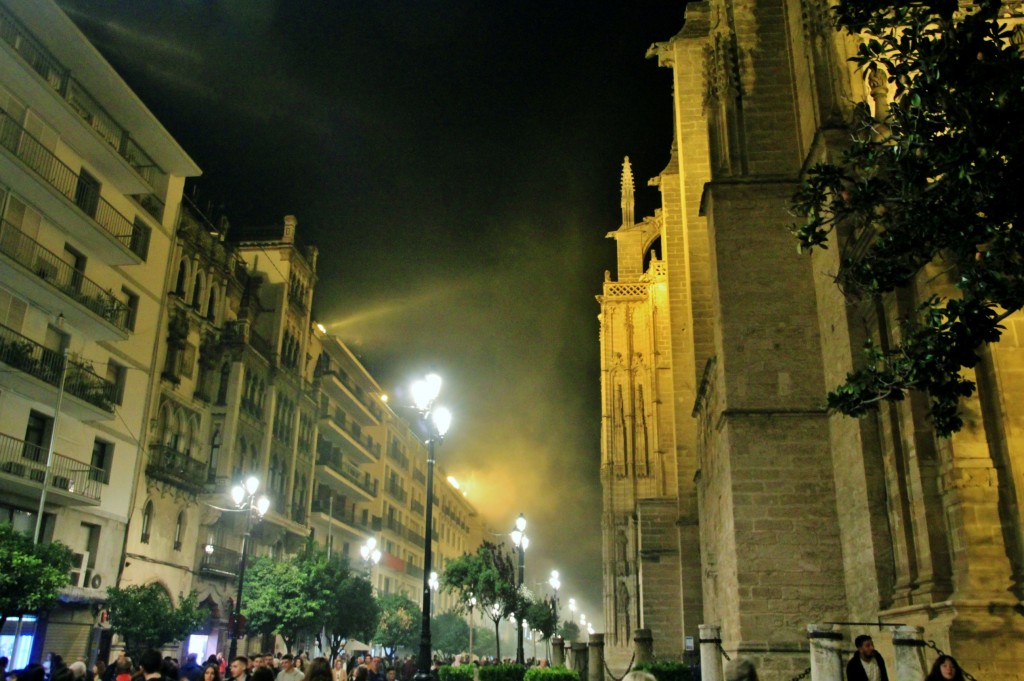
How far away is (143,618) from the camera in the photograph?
23328 mm

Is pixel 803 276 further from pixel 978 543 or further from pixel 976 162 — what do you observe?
pixel 976 162

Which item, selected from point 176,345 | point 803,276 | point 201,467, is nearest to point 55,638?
point 201,467

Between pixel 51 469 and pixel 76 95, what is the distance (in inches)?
446

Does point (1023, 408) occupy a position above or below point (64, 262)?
below

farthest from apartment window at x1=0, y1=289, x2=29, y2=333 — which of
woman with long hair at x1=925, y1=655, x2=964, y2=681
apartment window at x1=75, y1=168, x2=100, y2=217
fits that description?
woman with long hair at x1=925, y1=655, x2=964, y2=681

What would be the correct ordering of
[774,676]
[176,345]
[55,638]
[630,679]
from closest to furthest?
1. [630,679]
2. [774,676]
3. [55,638]
4. [176,345]

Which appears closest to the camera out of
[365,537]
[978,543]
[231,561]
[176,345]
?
[978,543]

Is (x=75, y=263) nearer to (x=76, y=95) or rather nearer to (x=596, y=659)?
(x=76, y=95)

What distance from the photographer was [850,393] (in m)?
8.09

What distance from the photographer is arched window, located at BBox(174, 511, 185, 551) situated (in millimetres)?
29969

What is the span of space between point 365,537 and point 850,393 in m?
48.0

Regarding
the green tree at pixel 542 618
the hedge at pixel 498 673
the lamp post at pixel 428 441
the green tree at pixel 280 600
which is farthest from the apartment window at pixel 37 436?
the green tree at pixel 542 618

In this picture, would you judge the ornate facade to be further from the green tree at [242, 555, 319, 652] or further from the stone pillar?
the green tree at [242, 555, 319, 652]

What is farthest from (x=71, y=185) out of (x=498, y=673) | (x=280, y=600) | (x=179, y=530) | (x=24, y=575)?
(x=498, y=673)
